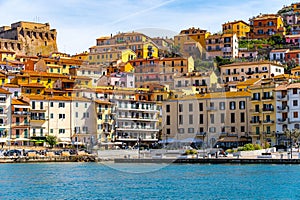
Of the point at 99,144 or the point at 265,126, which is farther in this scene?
the point at 99,144

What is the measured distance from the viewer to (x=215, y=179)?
1426 inches

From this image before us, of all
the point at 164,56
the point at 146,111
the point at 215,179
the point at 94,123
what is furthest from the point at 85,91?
the point at 164,56

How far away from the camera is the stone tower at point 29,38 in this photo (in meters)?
106

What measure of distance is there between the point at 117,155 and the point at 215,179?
1653cm

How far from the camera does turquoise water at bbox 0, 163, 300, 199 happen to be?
2923 cm

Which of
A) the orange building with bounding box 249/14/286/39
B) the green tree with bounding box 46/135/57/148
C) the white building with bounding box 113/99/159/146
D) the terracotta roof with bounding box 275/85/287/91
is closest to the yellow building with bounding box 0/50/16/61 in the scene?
the green tree with bounding box 46/135/57/148

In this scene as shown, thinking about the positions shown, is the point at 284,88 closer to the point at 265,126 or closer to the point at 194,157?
the point at 265,126

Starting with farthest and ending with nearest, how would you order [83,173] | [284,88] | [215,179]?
[284,88]
[83,173]
[215,179]

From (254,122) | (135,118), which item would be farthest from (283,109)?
(135,118)

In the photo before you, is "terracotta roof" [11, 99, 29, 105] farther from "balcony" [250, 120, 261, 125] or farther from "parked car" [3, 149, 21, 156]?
"balcony" [250, 120, 261, 125]

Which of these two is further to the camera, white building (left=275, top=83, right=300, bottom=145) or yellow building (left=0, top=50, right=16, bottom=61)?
yellow building (left=0, top=50, right=16, bottom=61)

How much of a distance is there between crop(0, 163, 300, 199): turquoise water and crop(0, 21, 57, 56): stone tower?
62.2 m

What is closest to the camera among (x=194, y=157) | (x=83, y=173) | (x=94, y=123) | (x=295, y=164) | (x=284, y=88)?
(x=83, y=173)

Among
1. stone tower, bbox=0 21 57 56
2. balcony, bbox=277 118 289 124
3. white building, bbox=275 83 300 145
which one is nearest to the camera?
white building, bbox=275 83 300 145
